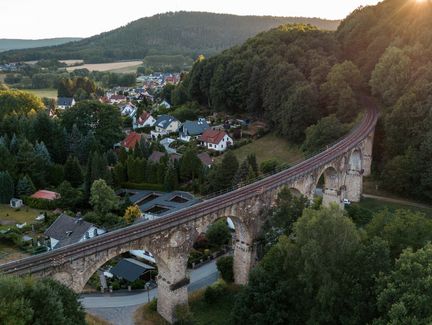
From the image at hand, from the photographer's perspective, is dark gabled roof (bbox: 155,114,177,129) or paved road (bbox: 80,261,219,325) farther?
dark gabled roof (bbox: 155,114,177,129)

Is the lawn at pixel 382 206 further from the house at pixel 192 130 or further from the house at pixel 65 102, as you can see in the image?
the house at pixel 65 102

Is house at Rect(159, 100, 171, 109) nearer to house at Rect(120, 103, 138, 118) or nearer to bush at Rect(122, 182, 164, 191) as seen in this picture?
house at Rect(120, 103, 138, 118)

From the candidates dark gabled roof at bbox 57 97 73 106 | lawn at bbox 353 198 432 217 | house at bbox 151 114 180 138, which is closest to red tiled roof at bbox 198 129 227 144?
house at bbox 151 114 180 138

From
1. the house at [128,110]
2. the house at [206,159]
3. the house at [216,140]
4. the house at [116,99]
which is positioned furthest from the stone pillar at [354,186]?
the house at [116,99]

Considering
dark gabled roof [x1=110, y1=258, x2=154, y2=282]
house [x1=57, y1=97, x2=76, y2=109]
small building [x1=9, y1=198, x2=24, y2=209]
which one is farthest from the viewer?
house [x1=57, y1=97, x2=76, y2=109]

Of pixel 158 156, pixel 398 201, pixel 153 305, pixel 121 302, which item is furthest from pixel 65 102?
pixel 153 305

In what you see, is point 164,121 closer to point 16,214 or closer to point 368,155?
point 16,214

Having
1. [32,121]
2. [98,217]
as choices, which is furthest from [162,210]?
[32,121]
